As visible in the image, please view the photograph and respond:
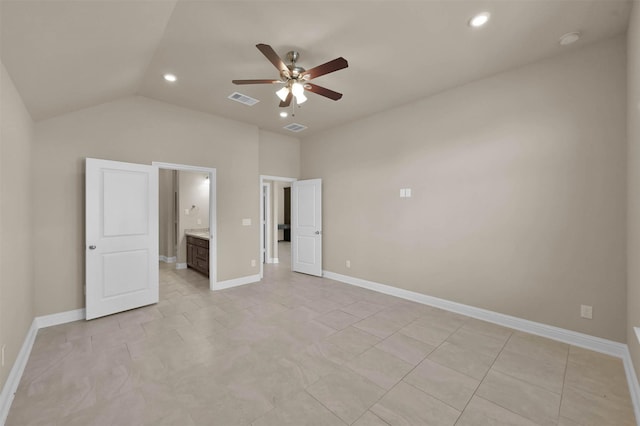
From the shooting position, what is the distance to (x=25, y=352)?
7.97 ft

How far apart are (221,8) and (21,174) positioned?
98.1 inches

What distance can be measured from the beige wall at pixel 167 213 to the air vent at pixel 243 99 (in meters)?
3.81

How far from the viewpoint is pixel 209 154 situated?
453cm

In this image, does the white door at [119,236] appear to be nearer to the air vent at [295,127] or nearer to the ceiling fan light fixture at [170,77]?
the ceiling fan light fixture at [170,77]

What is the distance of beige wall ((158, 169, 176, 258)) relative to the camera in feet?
22.4

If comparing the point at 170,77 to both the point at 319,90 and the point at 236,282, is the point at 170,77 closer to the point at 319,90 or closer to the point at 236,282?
the point at 319,90

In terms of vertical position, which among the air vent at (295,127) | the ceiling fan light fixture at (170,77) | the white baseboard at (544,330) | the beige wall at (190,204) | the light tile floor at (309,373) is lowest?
the light tile floor at (309,373)

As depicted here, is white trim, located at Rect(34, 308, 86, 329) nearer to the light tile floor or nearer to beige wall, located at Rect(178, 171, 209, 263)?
the light tile floor

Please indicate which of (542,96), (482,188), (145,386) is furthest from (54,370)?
(542,96)

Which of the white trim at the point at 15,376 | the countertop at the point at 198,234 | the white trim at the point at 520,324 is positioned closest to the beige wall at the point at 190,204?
the countertop at the point at 198,234

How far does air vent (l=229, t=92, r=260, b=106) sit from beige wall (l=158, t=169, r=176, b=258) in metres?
3.81

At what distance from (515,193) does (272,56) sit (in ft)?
10.1

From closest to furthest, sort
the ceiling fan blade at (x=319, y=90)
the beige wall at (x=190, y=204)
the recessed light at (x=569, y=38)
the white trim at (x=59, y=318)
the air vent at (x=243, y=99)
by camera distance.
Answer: the recessed light at (x=569, y=38)
the ceiling fan blade at (x=319, y=90)
the white trim at (x=59, y=318)
the air vent at (x=243, y=99)
the beige wall at (x=190, y=204)

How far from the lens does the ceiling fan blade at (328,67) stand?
7.41ft
